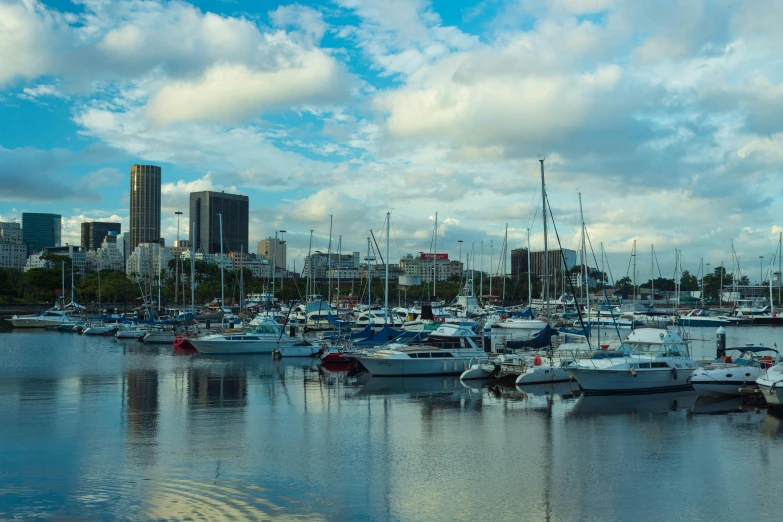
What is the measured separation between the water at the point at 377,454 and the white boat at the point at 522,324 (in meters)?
52.3

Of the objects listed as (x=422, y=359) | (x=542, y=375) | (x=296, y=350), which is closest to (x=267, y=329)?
(x=296, y=350)

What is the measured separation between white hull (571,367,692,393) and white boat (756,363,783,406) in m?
6.67

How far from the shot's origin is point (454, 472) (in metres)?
21.0

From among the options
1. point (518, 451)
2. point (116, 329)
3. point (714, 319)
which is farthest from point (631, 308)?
point (518, 451)

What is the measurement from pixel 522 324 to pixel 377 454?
73.0 meters

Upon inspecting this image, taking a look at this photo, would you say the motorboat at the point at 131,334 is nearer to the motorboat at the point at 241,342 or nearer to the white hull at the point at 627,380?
the motorboat at the point at 241,342

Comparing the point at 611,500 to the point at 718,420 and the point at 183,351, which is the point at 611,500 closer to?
the point at 718,420

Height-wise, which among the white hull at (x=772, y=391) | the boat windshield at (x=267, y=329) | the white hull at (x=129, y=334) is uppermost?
the boat windshield at (x=267, y=329)

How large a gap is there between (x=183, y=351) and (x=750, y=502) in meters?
55.8

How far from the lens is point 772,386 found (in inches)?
1204

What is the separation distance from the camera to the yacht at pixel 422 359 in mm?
44812

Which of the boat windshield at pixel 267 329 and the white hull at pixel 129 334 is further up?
the boat windshield at pixel 267 329

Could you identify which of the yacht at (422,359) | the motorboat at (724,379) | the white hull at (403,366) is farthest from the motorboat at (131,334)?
the motorboat at (724,379)

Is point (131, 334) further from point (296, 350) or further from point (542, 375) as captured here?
point (542, 375)
